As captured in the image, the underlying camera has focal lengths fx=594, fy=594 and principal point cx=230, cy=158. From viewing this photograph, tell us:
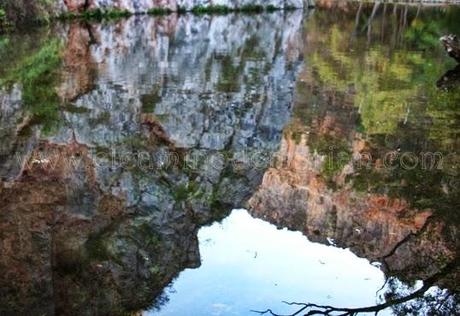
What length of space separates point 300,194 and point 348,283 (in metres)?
5.83

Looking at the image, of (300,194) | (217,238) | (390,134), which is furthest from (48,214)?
(390,134)

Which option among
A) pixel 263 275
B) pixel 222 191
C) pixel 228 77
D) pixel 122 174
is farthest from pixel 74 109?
pixel 263 275

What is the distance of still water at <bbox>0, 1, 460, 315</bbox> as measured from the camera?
Result: 25.9 feet

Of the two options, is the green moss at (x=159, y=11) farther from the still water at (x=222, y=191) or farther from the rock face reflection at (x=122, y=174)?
the still water at (x=222, y=191)

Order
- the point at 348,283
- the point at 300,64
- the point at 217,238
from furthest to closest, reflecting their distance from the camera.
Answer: the point at 300,64 < the point at 217,238 < the point at 348,283

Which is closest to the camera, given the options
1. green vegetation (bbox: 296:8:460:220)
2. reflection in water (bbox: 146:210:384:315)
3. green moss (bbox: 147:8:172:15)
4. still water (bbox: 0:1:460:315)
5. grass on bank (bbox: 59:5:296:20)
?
reflection in water (bbox: 146:210:384:315)

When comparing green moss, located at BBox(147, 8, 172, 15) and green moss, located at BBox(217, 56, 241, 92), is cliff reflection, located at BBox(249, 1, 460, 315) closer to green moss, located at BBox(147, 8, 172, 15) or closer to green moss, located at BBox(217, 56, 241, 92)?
green moss, located at BBox(217, 56, 241, 92)

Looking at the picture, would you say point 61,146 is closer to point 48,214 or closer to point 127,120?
point 127,120

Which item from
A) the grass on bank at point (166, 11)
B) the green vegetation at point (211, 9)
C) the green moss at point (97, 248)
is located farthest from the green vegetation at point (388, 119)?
the green vegetation at point (211, 9)

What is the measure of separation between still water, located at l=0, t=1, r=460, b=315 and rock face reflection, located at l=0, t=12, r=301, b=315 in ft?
0.12

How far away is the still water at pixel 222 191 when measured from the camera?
7898mm

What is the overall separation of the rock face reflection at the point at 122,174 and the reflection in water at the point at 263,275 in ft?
1.18

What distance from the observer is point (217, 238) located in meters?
9.59

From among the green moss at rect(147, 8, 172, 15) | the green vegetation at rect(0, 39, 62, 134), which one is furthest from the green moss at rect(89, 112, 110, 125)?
the green moss at rect(147, 8, 172, 15)
